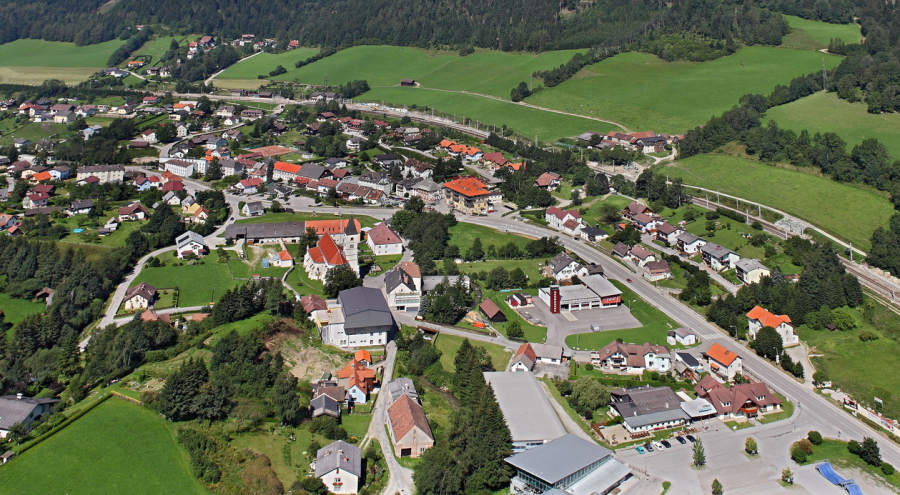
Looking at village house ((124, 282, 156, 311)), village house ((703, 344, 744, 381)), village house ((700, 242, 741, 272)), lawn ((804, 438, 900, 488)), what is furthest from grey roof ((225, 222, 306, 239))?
lawn ((804, 438, 900, 488))

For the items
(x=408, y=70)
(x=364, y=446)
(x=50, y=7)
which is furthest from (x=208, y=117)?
(x=50, y=7)

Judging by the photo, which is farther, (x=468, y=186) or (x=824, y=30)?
(x=824, y=30)

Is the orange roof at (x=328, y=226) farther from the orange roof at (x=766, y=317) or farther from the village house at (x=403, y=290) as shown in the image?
the orange roof at (x=766, y=317)

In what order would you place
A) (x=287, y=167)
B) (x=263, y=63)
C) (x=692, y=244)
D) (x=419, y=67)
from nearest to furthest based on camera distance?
(x=692, y=244), (x=287, y=167), (x=419, y=67), (x=263, y=63)

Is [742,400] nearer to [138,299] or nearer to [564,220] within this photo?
[564,220]

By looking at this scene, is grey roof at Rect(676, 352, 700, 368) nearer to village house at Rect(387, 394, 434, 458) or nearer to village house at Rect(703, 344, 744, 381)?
village house at Rect(703, 344, 744, 381)

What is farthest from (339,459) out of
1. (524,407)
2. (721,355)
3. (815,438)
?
(721,355)

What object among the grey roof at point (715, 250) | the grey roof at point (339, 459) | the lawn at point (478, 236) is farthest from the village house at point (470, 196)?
the grey roof at point (339, 459)
